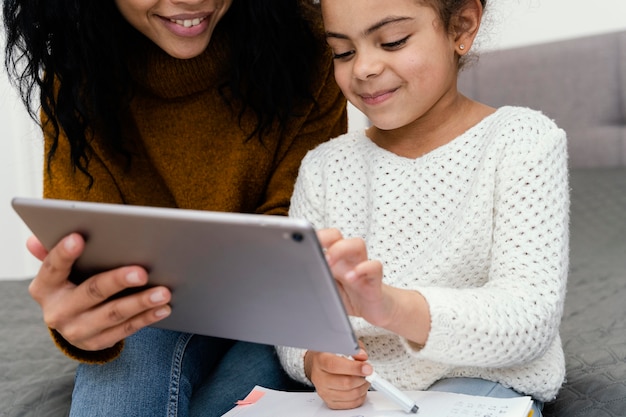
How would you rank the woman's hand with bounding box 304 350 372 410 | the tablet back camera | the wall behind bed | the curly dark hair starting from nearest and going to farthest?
the tablet back camera < the woman's hand with bounding box 304 350 372 410 < the curly dark hair < the wall behind bed

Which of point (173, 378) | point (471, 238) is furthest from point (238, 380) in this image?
point (471, 238)

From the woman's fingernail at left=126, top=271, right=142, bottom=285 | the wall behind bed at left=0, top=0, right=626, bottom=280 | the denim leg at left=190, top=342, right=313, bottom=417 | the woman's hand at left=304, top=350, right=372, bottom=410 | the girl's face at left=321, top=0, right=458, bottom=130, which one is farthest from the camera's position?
the wall behind bed at left=0, top=0, right=626, bottom=280

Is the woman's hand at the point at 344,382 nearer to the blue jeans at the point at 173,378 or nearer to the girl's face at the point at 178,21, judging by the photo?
the blue jeans at the point at 173,378

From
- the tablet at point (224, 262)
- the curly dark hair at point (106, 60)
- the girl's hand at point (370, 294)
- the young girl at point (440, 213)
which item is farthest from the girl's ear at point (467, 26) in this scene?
the tablet at point (224, 262)

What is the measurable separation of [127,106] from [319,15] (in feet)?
1.14

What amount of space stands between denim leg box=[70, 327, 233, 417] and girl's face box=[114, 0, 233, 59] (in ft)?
1.37

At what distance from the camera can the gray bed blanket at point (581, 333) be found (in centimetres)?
104

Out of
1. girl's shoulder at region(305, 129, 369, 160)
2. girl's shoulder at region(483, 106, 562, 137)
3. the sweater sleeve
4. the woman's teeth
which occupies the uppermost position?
the woman's teeth

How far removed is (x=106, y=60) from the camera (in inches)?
49.9

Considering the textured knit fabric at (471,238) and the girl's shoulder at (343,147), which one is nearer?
the textured knit fabric at (471,238)

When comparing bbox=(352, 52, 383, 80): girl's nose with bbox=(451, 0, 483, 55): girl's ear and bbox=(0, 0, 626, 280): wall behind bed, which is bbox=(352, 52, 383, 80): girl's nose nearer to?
bbox=(451, 0, 483, 55): girl's ear

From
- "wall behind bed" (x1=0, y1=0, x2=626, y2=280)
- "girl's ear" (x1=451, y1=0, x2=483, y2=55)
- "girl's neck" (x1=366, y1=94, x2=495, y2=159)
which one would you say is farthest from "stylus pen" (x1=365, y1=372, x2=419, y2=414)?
"wall behind bed" (x1=0, y1=0, x2=626, y2=280)

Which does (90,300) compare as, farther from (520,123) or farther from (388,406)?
(520,123)

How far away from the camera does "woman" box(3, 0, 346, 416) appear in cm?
116
